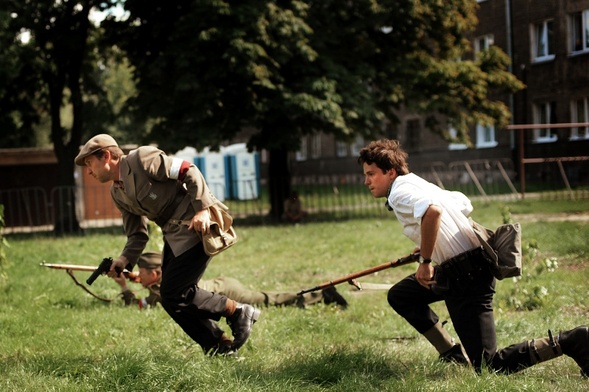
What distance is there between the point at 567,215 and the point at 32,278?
11081 millimetres

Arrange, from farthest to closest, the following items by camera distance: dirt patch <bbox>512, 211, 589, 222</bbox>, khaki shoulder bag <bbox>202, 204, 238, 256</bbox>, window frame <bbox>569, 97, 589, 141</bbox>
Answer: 1. window frame <bbox>569, 97, 589, 141</bbox>
2. dirt patch <bbox>512, 211, 589, 222</bbox>
3. khaki shoulder bag <bbox>202, 204, 238, 256</bbox>

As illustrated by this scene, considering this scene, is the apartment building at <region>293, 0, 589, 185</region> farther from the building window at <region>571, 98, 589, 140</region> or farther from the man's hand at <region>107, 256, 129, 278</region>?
the man's hand at <region>107, 256, 129, 278</region>

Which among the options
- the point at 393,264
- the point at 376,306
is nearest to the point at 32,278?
the point at 376,306

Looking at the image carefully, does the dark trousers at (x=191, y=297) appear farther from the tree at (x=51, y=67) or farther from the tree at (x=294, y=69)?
the tree at (x=51, y=67)

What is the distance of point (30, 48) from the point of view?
A: 67.7 ft

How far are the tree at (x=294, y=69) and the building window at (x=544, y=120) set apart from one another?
1.29 m

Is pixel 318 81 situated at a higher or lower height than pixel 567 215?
higher

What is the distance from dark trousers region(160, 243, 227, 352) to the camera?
5.67 m

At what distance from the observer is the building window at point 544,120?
63.0 ft

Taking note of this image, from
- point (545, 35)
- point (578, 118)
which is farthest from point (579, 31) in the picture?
point (578, 118)

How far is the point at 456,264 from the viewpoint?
16.8 ft

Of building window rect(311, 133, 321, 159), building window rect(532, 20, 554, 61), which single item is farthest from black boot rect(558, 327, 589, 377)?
building window rect(311, 133, 321, 159)

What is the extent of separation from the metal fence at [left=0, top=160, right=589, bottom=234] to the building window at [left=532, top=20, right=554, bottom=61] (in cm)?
537

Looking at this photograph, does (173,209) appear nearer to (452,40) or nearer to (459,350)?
(459,350)
